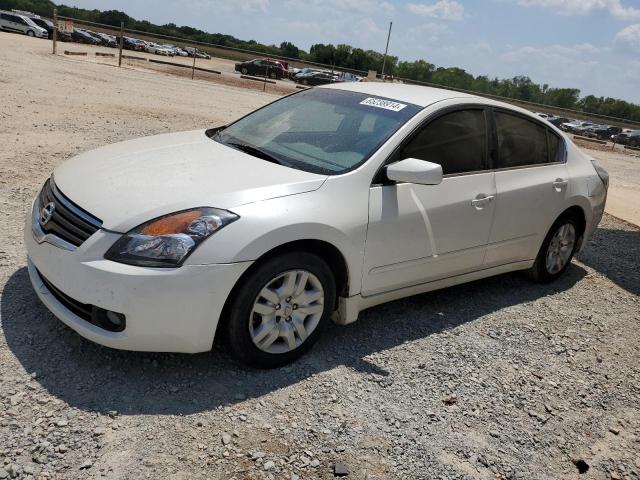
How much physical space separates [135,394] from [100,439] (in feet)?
1.24

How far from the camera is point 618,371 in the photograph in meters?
4.23

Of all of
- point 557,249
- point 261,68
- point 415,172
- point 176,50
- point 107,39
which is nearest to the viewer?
point 415,172

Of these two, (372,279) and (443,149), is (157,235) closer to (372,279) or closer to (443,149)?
(372,279)

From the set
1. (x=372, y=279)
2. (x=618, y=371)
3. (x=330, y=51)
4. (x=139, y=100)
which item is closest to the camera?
(x=372, y=279)

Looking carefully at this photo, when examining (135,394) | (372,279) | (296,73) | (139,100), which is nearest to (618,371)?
(372,279)

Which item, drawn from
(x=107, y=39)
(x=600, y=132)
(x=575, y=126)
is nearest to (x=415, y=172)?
(x=600, y=132)

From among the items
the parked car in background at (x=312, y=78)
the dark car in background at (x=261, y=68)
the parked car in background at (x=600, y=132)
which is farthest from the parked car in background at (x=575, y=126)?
the dark car in background at (x=261, y=68)

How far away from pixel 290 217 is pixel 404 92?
5.82 feet

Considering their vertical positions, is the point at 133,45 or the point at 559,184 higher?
the point at 133,45

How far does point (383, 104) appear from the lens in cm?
429

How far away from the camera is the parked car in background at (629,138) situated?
3417 cm

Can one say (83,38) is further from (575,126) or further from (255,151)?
(255,151)

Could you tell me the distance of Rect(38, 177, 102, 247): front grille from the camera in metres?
3.10

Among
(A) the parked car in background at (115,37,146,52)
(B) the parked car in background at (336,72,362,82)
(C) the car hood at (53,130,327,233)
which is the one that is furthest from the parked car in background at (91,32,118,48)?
(C) the car hood at (53,130,327,233)
